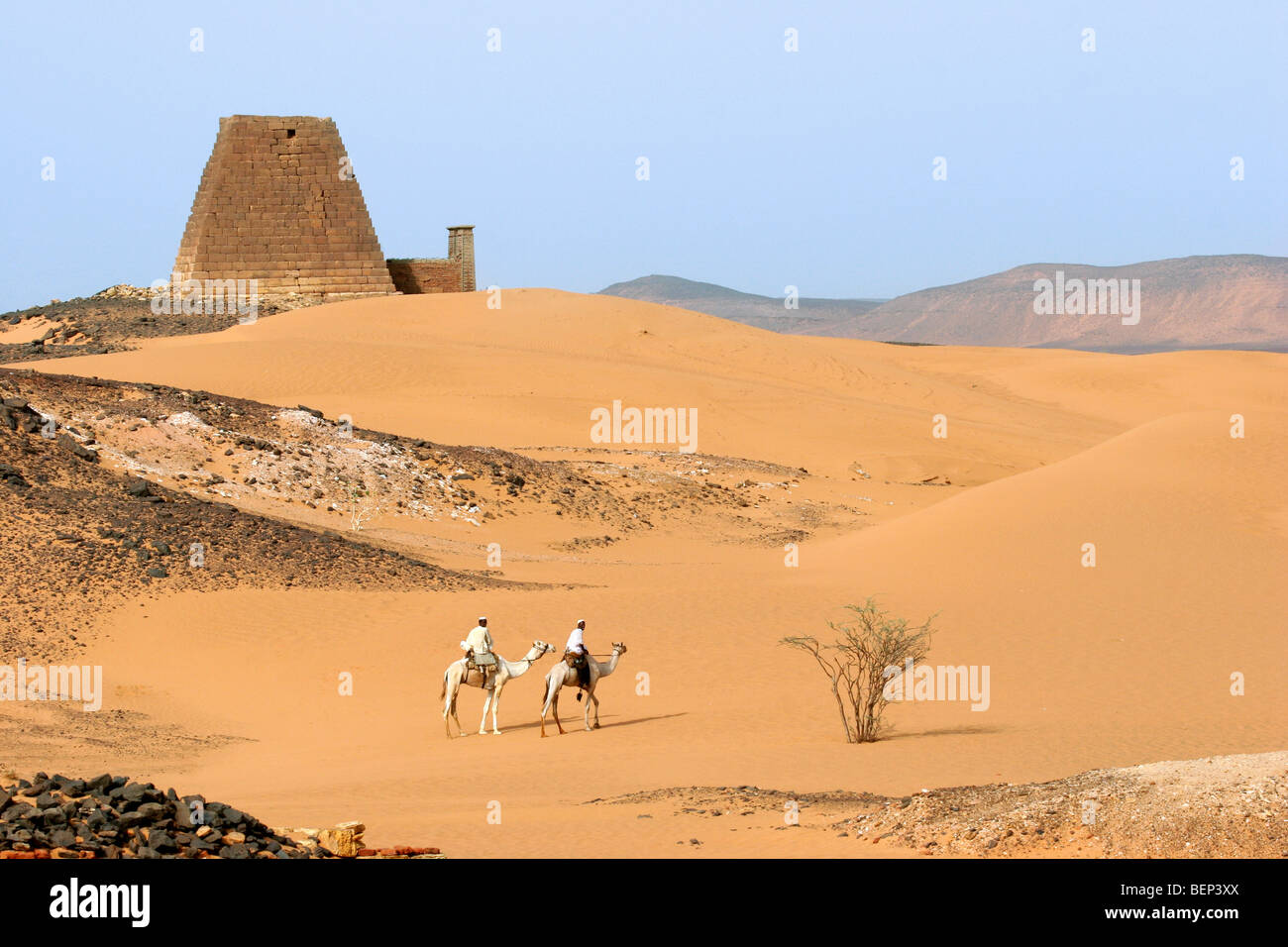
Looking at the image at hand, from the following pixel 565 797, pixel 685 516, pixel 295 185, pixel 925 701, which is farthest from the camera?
pixel 295 185

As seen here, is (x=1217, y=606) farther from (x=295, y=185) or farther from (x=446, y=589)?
(x=295, y=185)

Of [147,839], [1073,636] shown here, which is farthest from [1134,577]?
[147,839]

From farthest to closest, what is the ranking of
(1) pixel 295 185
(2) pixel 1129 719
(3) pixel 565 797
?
(1) pixel 295 185
(2) pixel 1129 719
(3) pixel 565 797

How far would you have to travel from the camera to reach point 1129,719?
1270 centimetres

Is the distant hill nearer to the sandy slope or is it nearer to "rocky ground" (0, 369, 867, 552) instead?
"rocky ground" (0, 369, 867, 552)

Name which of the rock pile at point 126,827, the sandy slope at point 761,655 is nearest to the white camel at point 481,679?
the sandy slope at point 761,655

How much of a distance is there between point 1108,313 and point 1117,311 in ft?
30.2

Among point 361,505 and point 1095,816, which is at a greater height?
point 361,505

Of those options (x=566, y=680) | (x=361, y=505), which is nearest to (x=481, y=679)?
(x=566, y=680)

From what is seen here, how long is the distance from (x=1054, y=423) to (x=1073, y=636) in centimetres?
2606

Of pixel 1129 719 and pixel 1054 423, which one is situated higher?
pixel 1054 423

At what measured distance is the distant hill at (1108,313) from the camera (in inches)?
5290

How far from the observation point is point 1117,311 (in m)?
156

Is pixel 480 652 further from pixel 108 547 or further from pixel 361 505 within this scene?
pixel 361 505
